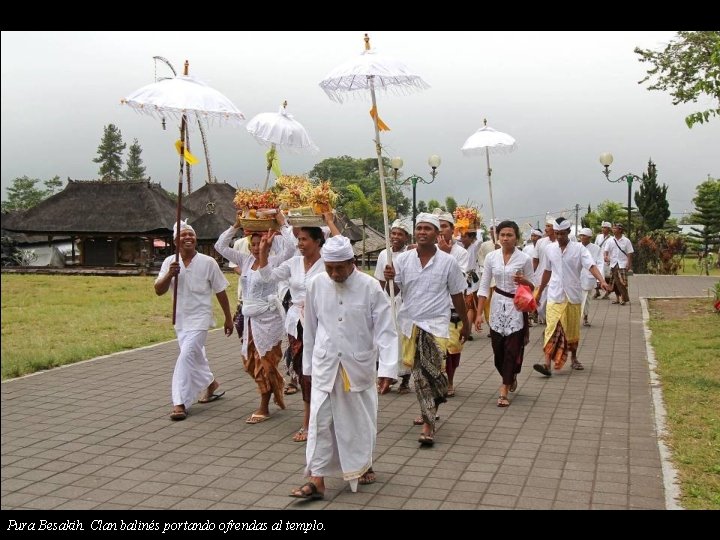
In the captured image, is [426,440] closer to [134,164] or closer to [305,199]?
[305,199]

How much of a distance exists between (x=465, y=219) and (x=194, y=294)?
6.47 meters

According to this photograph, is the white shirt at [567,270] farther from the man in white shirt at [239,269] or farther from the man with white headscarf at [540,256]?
the man in white shirt at [239,269]

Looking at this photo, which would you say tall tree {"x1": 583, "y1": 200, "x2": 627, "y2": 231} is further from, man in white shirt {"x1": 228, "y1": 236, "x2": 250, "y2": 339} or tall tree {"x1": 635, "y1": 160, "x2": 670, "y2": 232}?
man in white shirt {"x1": 228, "y1": 236, "x2": 250, "y2": 339}

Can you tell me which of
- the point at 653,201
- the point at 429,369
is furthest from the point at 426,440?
the point at 653,201

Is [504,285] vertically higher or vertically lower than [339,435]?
higher

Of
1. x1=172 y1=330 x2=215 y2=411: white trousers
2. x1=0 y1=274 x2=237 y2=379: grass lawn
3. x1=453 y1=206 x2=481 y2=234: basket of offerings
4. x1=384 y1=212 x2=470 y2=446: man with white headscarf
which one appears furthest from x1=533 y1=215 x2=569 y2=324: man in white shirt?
x1=0 y1=274 x2=237 y2=379: grass lawn

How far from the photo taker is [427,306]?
729cm

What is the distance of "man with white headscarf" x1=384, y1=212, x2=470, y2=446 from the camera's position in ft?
23.3

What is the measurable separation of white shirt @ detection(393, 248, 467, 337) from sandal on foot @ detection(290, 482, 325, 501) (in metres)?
2.20

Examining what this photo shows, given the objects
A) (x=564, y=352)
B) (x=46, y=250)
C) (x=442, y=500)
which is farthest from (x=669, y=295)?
(x=46, y=250)

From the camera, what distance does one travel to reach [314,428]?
561 centimetres

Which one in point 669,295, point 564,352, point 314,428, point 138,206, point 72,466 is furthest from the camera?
point 138,206
